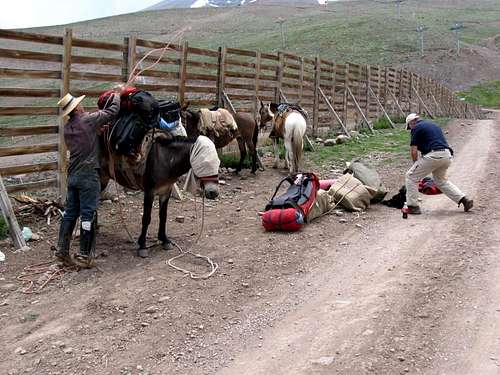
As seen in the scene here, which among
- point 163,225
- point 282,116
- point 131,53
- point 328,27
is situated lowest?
point 163,225

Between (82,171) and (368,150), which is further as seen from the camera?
(368,150)

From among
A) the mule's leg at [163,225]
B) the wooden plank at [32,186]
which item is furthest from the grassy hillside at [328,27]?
the mule's leg at [163,225]

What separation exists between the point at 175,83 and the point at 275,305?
29.8ft

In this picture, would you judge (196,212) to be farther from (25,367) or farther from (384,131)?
(384,131)

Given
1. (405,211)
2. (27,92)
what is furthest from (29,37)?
(405,211)

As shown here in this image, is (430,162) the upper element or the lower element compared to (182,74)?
lower

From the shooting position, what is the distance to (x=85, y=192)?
634 centimetres

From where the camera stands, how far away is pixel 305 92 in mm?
17750

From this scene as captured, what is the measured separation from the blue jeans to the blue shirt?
5219 mm

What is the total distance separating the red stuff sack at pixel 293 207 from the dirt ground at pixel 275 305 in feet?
0.64

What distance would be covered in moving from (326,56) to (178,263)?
5011 cm

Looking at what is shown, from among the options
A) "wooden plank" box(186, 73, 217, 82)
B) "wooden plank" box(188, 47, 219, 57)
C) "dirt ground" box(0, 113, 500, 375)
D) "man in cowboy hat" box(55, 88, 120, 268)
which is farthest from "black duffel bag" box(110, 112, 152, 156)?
"wooden plank" box(188, 47, 219, 57)

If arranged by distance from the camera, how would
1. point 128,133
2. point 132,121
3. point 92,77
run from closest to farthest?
1. point 128,133
2. point 132,121
3. point 92,77

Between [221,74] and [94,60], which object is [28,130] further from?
[221,74]
